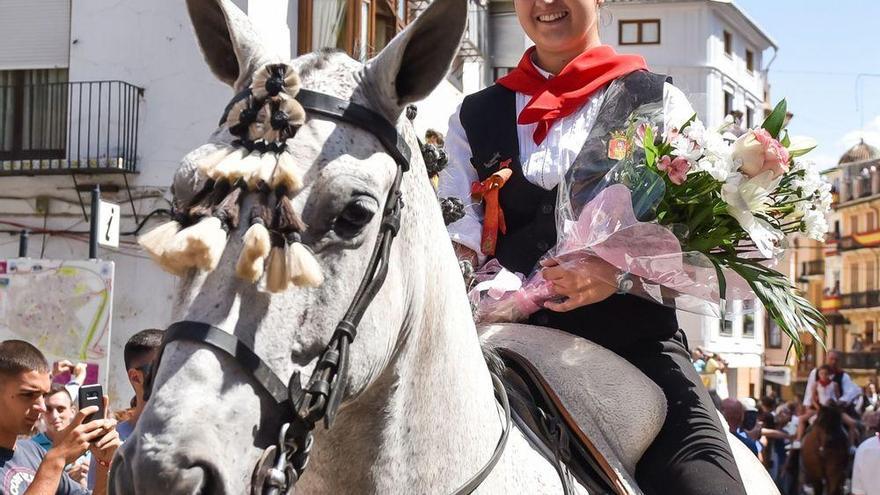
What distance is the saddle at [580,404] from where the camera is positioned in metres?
3.10

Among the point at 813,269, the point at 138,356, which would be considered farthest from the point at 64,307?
the point at 813,269

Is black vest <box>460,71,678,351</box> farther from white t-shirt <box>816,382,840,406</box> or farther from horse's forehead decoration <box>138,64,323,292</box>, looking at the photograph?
white t-shirt <box>816,382,840,406</box>

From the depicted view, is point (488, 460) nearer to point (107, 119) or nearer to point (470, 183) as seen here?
point (470, 183)

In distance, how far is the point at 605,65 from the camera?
3717 mm

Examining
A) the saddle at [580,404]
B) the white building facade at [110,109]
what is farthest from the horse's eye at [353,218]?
the white building facade at [110,109]

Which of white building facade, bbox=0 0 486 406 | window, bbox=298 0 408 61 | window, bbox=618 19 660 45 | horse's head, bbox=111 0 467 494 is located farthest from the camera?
window, bbox=618 19 660 45

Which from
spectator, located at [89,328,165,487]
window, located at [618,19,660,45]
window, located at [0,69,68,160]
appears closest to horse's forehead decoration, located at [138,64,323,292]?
spectator, located at [89,328,165,487]

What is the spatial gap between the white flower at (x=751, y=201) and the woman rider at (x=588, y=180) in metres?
0.28

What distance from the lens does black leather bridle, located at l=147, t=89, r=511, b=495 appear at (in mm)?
2160

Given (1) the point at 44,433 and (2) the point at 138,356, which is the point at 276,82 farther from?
(1) the point at 44,433

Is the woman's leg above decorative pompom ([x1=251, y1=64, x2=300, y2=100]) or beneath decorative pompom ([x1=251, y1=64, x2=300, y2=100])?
beneath

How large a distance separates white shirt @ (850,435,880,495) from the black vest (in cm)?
709

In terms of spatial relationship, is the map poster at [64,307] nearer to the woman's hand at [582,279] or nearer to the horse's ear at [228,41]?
the woman's hand at [582,279]

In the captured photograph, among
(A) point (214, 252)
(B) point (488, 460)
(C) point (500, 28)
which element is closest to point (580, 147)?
(B) point (488, 460)
